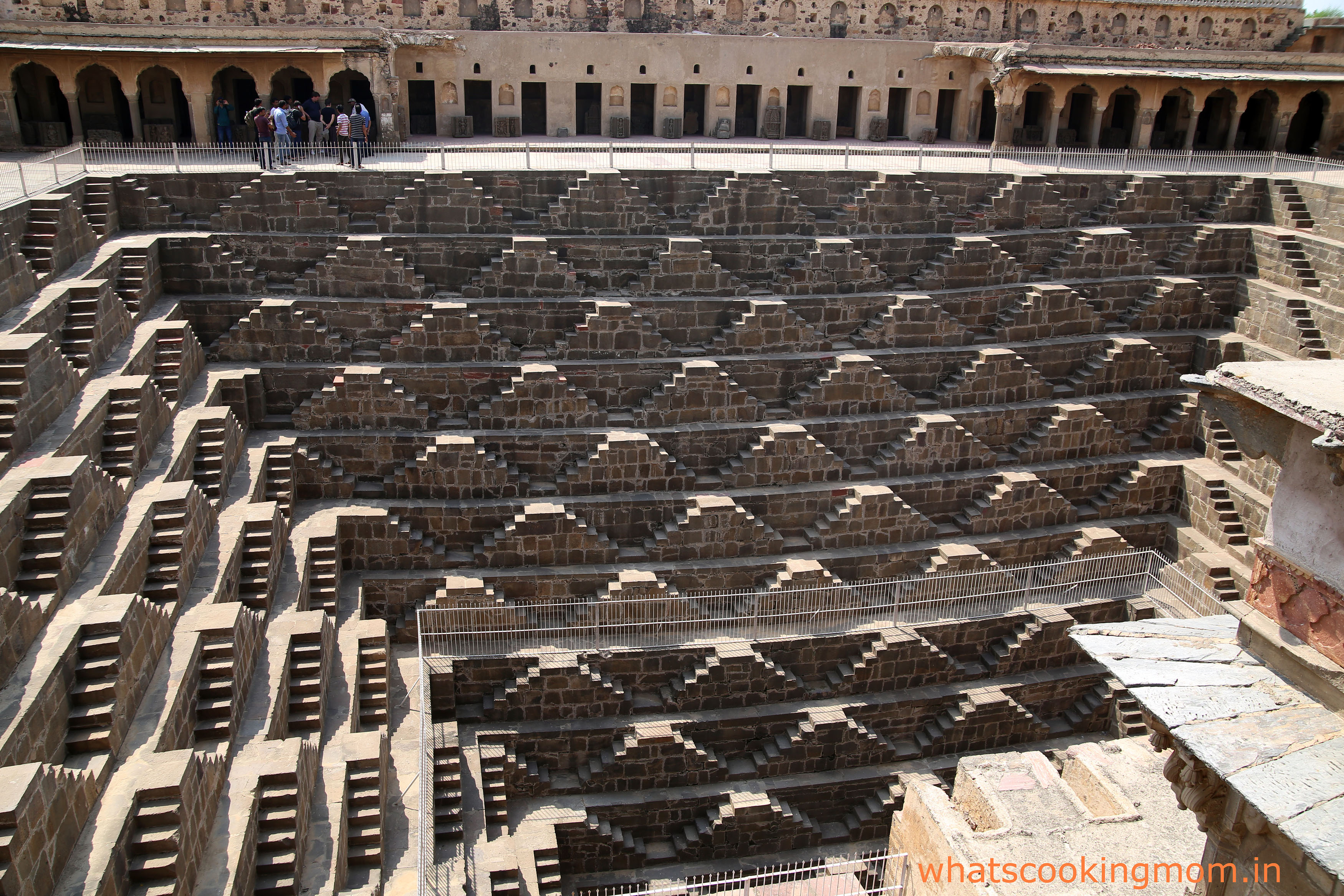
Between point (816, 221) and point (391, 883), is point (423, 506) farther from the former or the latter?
point (816, 221)

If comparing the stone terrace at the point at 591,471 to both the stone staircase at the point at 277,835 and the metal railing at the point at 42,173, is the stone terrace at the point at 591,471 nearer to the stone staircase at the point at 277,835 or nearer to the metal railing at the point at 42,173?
the stone staircase at the point at 277,835

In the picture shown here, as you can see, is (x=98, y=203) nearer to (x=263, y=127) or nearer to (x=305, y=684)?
(x=263, y=127)

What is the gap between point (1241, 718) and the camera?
7309 millimetres

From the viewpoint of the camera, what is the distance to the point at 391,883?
12273 mm

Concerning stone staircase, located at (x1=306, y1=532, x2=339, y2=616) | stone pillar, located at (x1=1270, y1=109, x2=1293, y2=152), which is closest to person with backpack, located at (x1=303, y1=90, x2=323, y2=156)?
stone staircase, located at (x1=306, y1=532, x2=339, y2=616)

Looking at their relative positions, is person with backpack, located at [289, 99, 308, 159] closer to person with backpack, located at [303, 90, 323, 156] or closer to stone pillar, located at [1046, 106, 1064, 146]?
person with backpack, located at [303, 90, 323, 156]

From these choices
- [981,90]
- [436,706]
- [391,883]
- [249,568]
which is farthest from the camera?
[981,90]

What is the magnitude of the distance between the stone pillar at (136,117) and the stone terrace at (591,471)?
4777mm

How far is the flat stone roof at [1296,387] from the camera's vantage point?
7.12 metres

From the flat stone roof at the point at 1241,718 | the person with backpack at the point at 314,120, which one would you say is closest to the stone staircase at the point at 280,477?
the person with backpack at the point at 314,120

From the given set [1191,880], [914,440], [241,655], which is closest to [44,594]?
[241,655]

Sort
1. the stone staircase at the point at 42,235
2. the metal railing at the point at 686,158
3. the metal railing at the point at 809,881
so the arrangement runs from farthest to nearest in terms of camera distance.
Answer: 1. the metal railing at the point at 686,158
2. the stone staircase at the point at 42,235
3. the metal railing at the point at 809,881

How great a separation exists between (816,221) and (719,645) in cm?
899

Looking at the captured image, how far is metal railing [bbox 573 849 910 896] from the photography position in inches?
522
